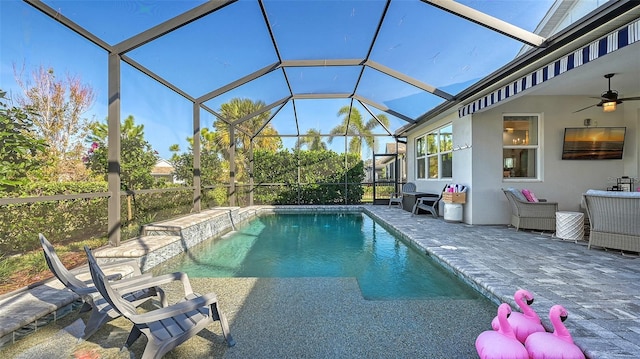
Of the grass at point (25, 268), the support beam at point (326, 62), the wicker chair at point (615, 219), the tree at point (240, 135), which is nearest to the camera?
the grass at point (25, 268)

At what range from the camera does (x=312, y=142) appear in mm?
14711

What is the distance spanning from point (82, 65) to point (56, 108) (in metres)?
0.91

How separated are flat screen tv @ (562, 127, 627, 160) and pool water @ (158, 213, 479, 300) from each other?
14.9 feet

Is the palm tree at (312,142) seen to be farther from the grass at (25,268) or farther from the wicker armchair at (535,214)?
the grass at (25,268)

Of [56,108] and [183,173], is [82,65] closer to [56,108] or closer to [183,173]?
Answer: [56,108]

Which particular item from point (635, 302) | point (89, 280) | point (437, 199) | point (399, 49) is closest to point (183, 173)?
point (89, 280)

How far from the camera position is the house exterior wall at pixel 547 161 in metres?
6.77

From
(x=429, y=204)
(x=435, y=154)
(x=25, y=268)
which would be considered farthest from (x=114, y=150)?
(x=435, y=154)

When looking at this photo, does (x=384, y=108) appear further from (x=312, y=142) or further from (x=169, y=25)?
(x=169, y=25)

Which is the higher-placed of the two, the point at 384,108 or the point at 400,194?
the point at 384,108

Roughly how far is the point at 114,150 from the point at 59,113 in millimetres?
1291

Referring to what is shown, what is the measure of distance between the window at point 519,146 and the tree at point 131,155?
8403mm

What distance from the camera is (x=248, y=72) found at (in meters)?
7.84

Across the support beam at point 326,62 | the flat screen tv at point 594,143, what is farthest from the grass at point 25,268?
the flat screen tv at point 594,143
